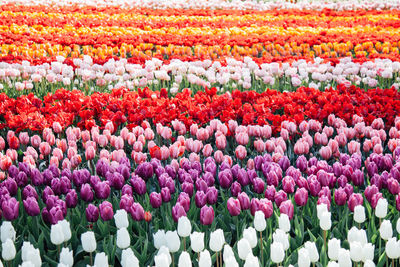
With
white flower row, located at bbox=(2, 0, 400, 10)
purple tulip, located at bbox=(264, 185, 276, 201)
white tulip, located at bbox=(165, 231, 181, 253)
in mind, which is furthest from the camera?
white flower row, located at bbox=(2, 0, 400, 10)

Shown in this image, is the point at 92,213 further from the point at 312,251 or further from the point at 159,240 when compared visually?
the point at 312,251

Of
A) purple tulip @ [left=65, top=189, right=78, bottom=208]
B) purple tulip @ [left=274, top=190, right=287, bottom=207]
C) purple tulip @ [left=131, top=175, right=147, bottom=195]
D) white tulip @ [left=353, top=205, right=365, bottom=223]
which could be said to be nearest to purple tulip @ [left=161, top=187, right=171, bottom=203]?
purple tulip @ [left=131, top=175, right=147, bottom=195]

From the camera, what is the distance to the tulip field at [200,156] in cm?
271

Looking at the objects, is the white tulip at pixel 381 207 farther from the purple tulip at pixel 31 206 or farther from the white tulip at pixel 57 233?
the purple tulip at pixel 31 206

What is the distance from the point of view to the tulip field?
107 inches

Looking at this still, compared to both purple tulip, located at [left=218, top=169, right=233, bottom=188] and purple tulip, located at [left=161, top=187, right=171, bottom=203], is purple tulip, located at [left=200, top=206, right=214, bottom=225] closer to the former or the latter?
purple tulip, located at [left=161, top=187, right=171, bottom=203]

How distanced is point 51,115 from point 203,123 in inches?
56.6

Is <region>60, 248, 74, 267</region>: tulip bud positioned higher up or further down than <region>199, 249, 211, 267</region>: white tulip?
further down

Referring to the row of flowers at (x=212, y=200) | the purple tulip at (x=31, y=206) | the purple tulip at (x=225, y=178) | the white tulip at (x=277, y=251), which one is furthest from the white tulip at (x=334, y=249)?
the purple tulip at (x=31, y=206)

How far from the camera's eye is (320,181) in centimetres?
326

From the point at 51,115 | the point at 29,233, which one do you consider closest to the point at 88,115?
→ the point at 51,115

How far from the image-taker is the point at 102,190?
3.22m

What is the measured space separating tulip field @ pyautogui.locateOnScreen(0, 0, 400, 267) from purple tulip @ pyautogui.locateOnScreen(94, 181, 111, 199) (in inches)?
0.7

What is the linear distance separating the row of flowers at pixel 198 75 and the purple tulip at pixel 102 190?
3045 millimetres
